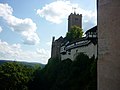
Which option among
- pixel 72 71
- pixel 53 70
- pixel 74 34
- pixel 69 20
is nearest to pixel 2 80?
pixel 53 70

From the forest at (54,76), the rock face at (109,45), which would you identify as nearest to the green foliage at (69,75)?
the forest at (54,76)

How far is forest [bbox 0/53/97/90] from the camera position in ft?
117

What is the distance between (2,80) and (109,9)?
134 feet

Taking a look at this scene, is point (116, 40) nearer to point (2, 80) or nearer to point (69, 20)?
point (2, 80)

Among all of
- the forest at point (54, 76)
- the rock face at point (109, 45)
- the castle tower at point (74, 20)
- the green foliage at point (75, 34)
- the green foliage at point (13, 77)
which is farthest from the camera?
the castle tower at point (74, 20)

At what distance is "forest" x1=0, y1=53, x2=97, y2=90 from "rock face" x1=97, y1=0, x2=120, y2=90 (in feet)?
77.3

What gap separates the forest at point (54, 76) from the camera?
3575cm

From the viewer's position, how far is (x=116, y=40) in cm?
588

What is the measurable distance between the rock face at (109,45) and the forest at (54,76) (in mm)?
23560

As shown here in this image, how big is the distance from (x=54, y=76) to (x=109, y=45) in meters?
40.8

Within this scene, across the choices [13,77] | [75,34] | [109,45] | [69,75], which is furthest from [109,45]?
[75,34]

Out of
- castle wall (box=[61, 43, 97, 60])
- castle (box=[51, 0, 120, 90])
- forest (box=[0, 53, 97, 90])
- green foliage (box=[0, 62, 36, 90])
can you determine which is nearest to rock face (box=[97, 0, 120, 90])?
castle (box=[51, 0, 120, 90])

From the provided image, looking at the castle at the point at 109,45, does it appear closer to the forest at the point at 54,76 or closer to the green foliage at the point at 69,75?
the green foliage at the point at 69,75

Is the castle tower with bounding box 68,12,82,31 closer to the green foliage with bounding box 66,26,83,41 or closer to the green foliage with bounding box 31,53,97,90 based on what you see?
the green foliage with bounding box 66,26,83,41
